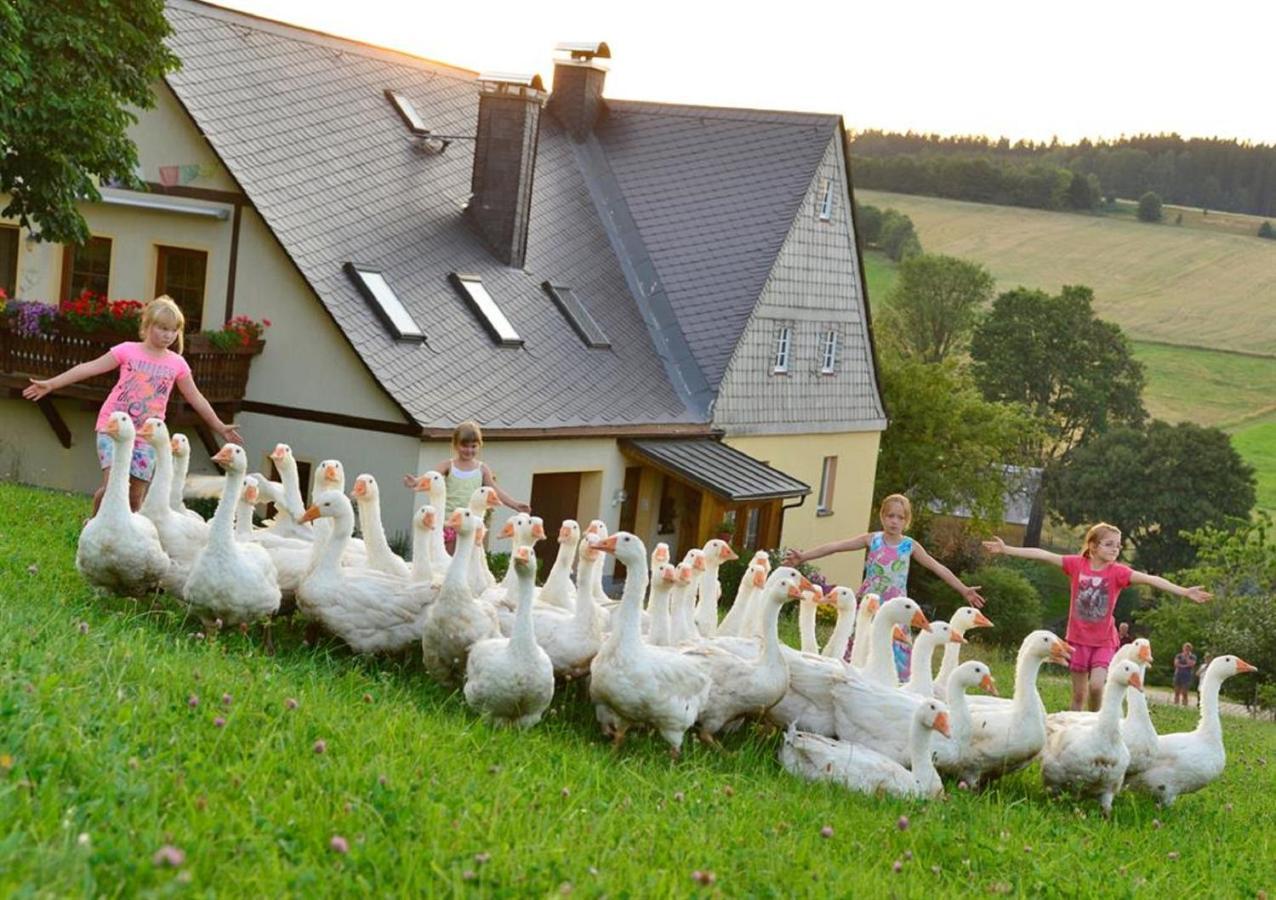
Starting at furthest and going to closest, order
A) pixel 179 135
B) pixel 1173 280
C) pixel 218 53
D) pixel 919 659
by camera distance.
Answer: pixel 1173 280 < pixel 218 53 < pixel 179 135 < pixel 919 659

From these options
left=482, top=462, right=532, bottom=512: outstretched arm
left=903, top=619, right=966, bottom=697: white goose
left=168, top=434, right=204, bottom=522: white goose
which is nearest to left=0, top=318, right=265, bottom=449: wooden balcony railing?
left=482, top=462, right=532, bottom=512: outstretched arm

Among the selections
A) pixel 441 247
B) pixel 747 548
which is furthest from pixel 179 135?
pixel 747 548

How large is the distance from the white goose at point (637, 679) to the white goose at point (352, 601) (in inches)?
59.7

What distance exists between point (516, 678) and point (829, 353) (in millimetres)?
29586

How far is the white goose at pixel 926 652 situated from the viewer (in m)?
11.8

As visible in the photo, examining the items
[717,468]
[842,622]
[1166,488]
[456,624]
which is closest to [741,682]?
[456,624]

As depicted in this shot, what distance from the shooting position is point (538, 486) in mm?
29609

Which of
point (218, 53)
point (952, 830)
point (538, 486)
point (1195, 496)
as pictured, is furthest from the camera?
point (1195, 496)

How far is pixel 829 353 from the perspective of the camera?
38469mm

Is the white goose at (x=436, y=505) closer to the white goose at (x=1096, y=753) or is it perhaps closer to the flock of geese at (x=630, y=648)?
the flock of geese at (x=630, y=648)

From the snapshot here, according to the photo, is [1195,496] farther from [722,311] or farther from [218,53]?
[218,53]

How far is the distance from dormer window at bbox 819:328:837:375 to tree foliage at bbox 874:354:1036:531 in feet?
45.1

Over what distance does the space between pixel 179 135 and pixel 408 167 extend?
4.99 m

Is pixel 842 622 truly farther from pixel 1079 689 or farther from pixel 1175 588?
pixel 1175 588
